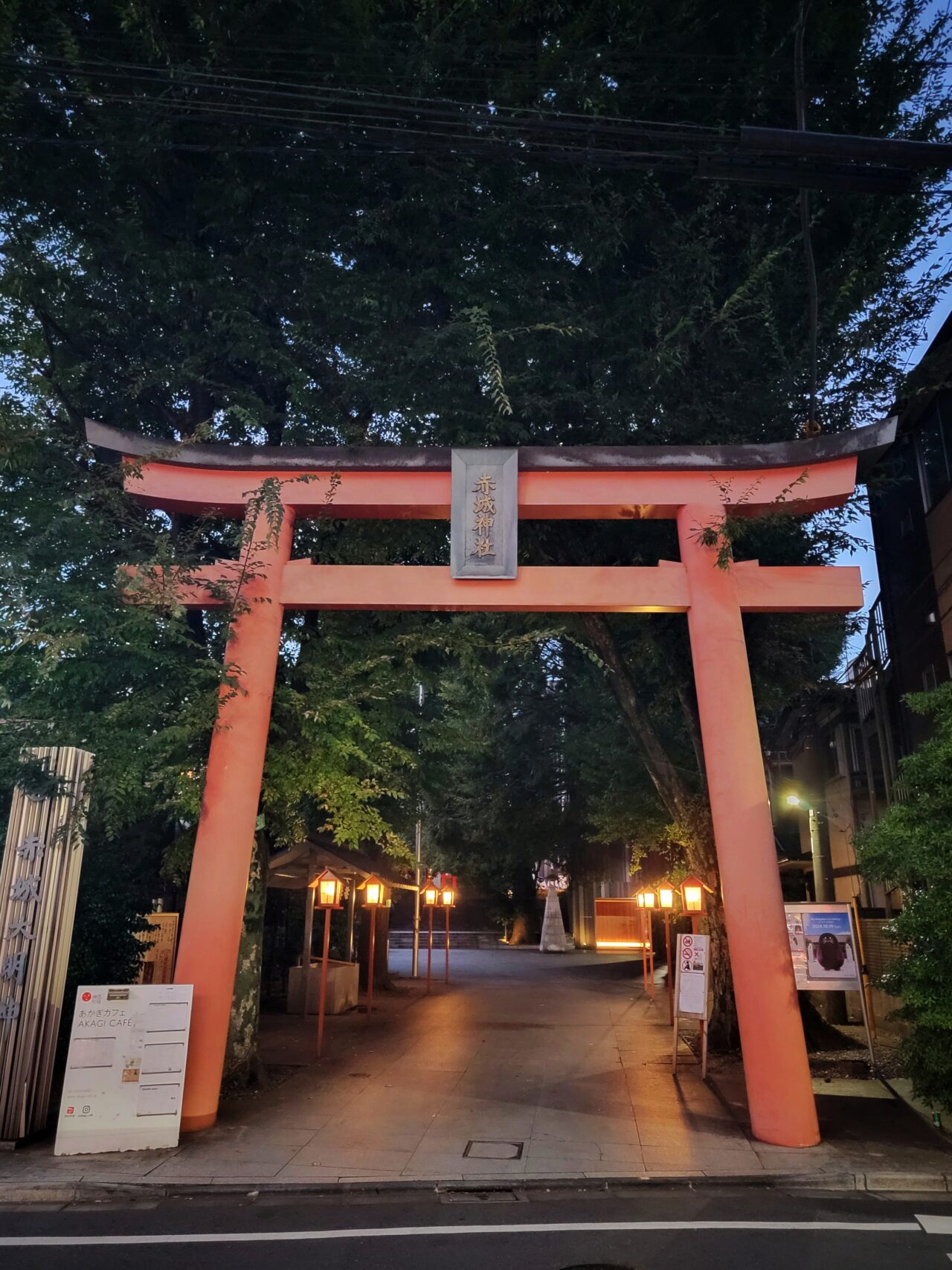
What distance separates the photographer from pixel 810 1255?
5.51 metres

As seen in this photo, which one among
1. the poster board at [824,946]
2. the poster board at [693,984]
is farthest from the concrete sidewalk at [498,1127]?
the poster board at [824,946]

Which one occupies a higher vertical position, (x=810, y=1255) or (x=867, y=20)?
(x=867, y=20)

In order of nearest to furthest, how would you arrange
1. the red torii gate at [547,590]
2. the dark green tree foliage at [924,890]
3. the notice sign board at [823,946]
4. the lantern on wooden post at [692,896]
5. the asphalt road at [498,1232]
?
the asphalt road at [498,1232]
the dark green tree foliage at [924,890]
the red torii gate at [547,590]
the notice sign board at [823,946]
the lantern on wooden post at [692,896]

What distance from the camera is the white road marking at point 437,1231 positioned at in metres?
5.73

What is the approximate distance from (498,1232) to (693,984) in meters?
6.31

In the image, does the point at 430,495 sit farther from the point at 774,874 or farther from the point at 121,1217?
the point at 121,1217

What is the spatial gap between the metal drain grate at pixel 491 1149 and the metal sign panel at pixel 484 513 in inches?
218

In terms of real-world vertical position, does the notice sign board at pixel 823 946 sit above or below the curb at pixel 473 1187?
above

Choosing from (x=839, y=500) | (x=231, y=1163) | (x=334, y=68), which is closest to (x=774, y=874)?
(x=839, y=500)

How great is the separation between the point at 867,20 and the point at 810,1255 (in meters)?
13.7

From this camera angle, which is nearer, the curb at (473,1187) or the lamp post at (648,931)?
the curb at (473,1187)

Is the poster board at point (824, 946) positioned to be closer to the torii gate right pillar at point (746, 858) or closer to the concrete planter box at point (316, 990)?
the torii gate right pillar at point (746, 858)

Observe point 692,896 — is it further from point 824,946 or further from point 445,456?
point 445,456

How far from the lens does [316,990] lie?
17.6 metres
